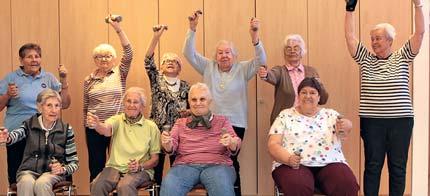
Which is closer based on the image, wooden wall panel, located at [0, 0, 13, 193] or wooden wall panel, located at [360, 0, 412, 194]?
wooden wall panel, located at [360, 0, 412, 194]

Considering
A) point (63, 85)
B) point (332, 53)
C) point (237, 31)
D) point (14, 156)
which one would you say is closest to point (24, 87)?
point (63, 85)

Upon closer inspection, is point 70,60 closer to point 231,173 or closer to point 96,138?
point 96,138

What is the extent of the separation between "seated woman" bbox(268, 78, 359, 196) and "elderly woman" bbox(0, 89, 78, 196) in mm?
1340

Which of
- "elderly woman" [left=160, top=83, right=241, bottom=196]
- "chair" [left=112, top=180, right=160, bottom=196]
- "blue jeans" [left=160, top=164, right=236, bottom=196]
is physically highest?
"elderly woman" [left=160, top=83, right=241, bottom=196]

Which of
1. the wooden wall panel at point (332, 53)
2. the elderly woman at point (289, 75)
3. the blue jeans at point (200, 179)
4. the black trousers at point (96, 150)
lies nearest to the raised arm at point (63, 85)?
the black trousers at point (96, 150)

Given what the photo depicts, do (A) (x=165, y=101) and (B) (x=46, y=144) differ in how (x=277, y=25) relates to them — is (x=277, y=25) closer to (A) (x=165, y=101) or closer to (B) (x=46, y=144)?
(A) (x=165, y=101)

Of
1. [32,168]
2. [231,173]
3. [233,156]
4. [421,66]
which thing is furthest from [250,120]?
[32,168]

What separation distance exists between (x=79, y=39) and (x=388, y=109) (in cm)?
268

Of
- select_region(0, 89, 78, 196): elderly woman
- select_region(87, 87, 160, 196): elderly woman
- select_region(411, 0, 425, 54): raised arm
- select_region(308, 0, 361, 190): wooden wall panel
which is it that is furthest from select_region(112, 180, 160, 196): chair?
select_region(411, 0, 425, 54): raised arm

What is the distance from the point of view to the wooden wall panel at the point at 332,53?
15.0 ft

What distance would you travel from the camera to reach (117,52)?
4.69 meters

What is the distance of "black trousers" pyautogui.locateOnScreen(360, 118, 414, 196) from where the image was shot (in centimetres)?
355

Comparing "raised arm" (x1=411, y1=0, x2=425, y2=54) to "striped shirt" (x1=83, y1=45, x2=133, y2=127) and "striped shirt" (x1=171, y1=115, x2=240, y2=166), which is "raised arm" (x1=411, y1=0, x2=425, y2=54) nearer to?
"striped shirt" (x1=171, y1=115, x2=240, y2=166)

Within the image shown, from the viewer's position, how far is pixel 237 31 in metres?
4.61
